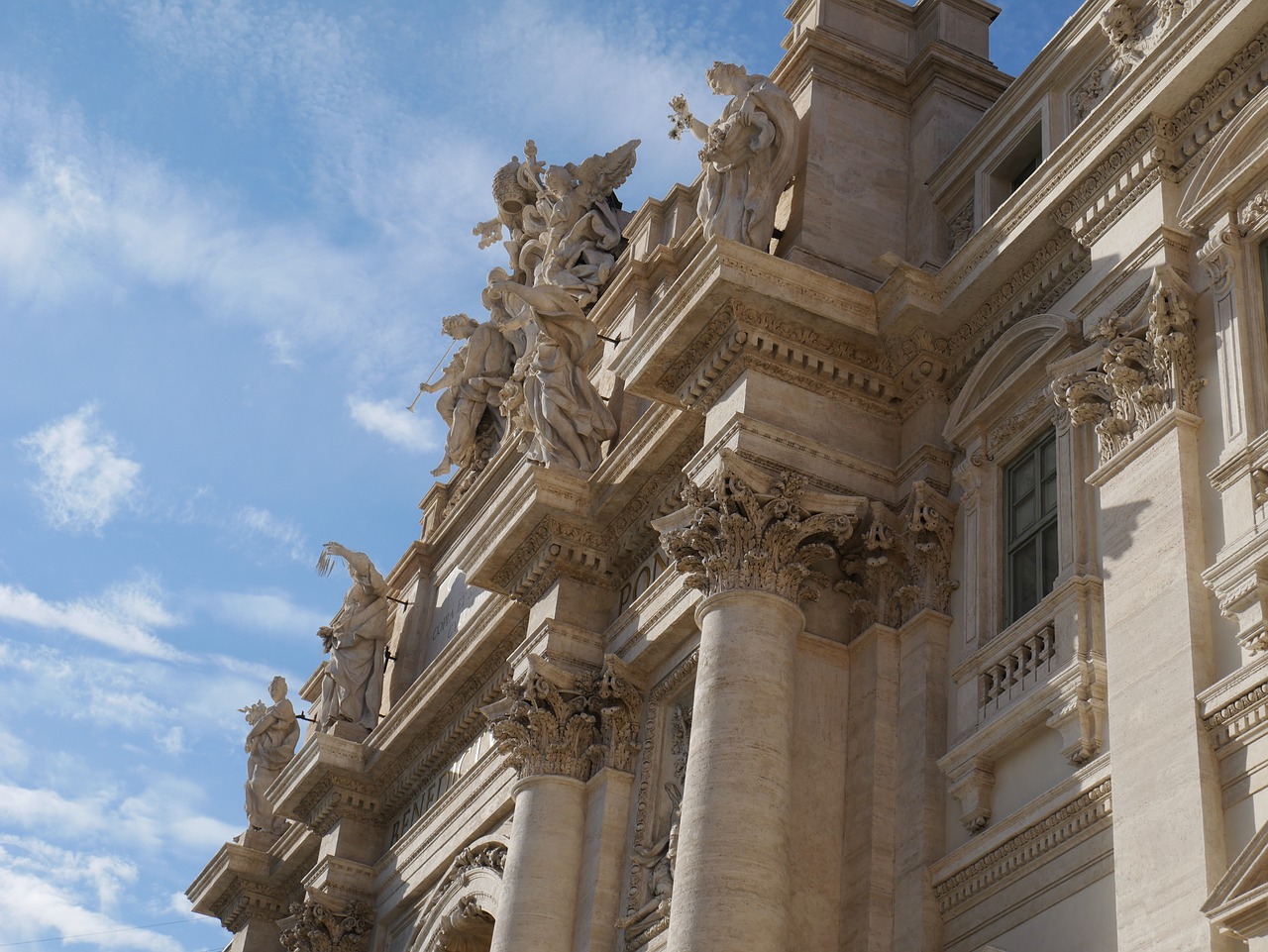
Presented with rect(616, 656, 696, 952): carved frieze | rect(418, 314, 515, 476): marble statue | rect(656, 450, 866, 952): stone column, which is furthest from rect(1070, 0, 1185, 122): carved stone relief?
rect(418, 314, 515, 476): marble statue

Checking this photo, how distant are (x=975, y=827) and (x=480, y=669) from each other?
1067 cm

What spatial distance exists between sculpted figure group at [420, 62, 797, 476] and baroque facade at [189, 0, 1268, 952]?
61 millimetres

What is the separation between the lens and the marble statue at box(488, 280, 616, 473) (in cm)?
2217

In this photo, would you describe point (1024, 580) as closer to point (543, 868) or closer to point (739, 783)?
point (739, 783)

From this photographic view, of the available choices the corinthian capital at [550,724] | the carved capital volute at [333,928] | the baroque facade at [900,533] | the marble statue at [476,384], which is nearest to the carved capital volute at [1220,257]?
the baroque facade at [900,533]

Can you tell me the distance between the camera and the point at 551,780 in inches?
Answer: 796

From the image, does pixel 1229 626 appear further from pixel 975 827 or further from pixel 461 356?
pixel 461 356

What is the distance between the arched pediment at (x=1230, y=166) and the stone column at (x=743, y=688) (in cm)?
397

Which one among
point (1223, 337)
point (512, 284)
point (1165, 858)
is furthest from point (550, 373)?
point (1165, 858)

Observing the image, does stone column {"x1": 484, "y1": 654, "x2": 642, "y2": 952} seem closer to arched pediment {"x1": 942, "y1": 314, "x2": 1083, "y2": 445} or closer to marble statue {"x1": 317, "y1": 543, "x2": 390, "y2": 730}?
arched pediment {"x1": 942, "y1": 314, "x2": 1083, "y2": 445}

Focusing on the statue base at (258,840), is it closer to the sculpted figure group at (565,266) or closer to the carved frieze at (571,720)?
the sculpted figure group at (565,266)

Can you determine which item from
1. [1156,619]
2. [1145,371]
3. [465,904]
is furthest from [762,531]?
[465,904]

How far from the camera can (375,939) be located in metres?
26.3

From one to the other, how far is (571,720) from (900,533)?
4.61 metres
